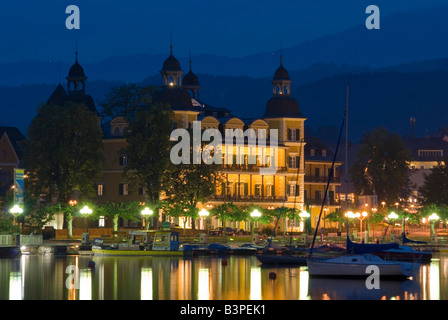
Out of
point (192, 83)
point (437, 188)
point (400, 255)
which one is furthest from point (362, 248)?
point (192, 83)

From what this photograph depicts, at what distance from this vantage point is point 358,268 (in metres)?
69.8

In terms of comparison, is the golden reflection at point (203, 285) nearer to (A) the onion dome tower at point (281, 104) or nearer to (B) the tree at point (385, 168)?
(A) the onion dome tower at point (281, 104)

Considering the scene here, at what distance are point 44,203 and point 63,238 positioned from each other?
14896 millimetres

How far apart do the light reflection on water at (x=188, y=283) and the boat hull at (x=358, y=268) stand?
2.58ft

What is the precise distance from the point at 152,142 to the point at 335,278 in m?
48.4

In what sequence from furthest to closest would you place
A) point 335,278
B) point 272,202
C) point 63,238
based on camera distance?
point 272,202, point 63,238, point 335,278

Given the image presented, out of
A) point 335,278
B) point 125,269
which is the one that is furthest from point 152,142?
point 335,278

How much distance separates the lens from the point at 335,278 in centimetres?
7056

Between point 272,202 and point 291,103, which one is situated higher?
point 291,103

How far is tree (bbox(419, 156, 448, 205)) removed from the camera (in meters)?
132

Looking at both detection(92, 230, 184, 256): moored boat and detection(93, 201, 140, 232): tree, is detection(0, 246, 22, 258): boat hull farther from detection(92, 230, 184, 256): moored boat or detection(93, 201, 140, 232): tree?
detection(93, 201, 140, 232): tree

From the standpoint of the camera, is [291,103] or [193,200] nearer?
[193,200]
